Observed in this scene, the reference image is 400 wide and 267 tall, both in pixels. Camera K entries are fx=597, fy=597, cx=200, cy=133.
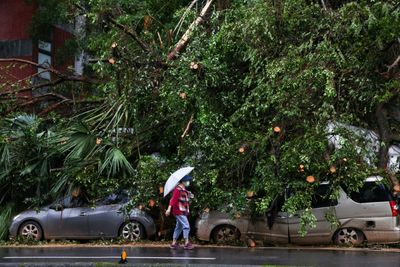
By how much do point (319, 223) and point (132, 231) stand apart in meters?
4.34

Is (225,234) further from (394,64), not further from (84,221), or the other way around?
(394,64)

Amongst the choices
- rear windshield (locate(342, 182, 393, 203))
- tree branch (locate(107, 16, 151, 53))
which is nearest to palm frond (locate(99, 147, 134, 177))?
tree branch (locate(107, 16, 151, 53))

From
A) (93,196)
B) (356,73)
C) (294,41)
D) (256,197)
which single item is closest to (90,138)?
(93,196)

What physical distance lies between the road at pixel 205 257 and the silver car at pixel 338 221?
0.55 meters

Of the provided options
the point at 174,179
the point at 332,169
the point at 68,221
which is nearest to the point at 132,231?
the point at 68,221

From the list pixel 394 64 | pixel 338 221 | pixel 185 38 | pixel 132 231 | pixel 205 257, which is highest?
pixel 185 38

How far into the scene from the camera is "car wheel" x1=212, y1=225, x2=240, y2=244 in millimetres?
13148

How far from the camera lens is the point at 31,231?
47.0 feet

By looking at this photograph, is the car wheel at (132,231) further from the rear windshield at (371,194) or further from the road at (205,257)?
the rear windshield at (371,194)

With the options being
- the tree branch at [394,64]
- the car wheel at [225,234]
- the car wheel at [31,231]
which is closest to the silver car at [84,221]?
the car wheel at [31,231]

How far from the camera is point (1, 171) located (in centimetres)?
1441

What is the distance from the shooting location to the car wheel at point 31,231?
14.3 m

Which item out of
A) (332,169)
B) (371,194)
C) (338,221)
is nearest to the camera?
(332,169)

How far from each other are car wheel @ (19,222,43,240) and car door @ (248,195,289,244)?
511cm
